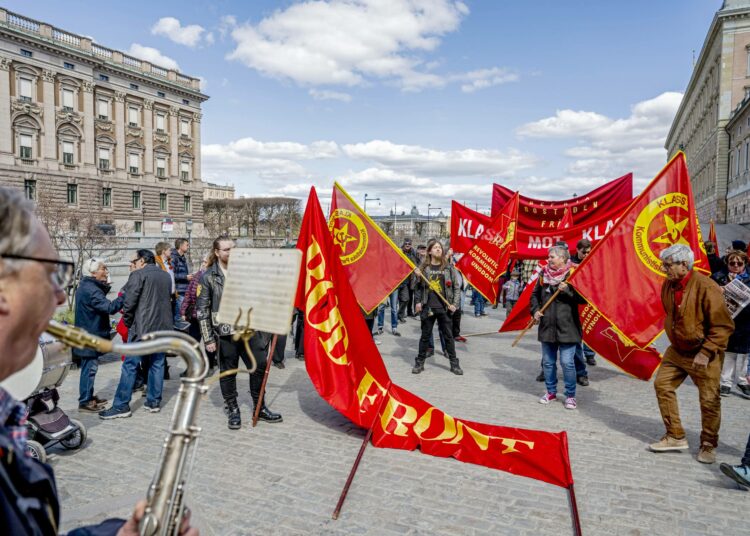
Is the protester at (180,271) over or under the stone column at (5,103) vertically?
under

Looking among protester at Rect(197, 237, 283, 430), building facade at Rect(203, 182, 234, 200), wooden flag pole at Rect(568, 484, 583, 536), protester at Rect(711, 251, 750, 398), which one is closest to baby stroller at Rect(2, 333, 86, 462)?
protester at Rect(197, 237, 283, 430)

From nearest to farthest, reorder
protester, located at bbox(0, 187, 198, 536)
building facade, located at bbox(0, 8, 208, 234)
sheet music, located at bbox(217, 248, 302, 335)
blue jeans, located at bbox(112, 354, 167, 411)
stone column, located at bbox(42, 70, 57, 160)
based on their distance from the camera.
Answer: protester, located at bbox(0, 187, 198, 536) → sheet music, located at bbox(217, 248, 302, 335) → blue jeans, located at bbox(112, 354, 167, 411) → building facade, located at bbox(0, 8, 208, 234) → stone column, located at bbox(42, 70, 57, 160)

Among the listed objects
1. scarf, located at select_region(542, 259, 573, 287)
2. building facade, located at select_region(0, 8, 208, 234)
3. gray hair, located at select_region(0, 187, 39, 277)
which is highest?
building facade, located at select_region(0, 8, 208, 234)

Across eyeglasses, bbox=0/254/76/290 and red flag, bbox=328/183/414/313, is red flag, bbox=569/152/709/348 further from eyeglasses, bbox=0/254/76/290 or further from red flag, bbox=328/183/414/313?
eyeglasses, bbox=0/254/76/290

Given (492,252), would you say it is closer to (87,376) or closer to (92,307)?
(92,307)

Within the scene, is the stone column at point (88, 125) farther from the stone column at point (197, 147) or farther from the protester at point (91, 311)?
the protester at point (91, 311)

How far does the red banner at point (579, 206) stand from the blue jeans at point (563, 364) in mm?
4686

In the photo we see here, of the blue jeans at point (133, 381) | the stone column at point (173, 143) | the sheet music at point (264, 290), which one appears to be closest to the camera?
the sheet music at point (264, 290)

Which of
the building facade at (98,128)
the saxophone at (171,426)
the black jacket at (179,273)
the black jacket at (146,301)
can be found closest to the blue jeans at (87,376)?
the black jacket at (146,301)

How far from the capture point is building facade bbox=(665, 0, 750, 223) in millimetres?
→ 48469

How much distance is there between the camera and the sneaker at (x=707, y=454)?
16.8ft

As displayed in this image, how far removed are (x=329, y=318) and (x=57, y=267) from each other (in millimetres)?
4777

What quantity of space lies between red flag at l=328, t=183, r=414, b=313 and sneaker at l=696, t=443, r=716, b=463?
15.1 ft

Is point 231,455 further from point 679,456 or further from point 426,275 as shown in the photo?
point 426,275
